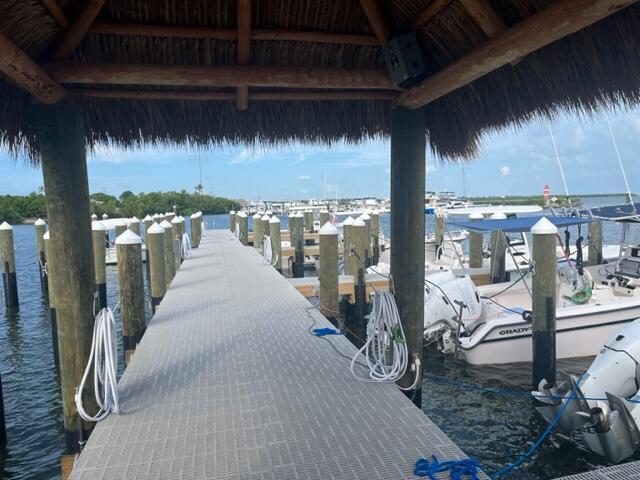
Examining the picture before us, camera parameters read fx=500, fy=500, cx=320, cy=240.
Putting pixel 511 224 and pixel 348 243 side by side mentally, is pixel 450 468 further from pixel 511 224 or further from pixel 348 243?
pixel 348 243

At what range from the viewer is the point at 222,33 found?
4.12 meters

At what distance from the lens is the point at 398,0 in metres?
4.03

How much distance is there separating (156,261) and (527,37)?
8270 millimetres

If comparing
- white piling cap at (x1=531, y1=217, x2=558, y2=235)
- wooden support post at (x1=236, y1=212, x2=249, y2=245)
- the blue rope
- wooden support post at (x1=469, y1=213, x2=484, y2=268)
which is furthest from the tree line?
the blue rope

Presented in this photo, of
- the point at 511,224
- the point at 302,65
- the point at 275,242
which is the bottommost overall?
the point at 275,242

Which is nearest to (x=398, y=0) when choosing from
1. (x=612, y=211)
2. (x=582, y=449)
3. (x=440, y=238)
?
(x=582, y=449)

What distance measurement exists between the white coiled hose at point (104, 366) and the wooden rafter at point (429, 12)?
3.46 m

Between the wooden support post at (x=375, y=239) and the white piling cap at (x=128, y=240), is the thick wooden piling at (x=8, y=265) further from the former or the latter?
the wooden support post at (x=375, y=239)

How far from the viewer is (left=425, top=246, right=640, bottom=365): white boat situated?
28.8 ft

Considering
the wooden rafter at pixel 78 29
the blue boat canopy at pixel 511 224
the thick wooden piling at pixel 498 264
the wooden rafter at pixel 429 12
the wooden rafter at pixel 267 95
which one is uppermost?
the wooden rafter at pixel 429 12

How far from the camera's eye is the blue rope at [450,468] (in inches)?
110

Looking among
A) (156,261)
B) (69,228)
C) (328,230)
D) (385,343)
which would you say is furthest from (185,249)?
(385,343)

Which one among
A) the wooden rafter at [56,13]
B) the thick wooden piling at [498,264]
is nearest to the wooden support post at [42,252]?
the thick wooden piling at [498,264]

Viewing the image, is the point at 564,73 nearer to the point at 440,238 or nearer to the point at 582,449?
the point at 582,449
